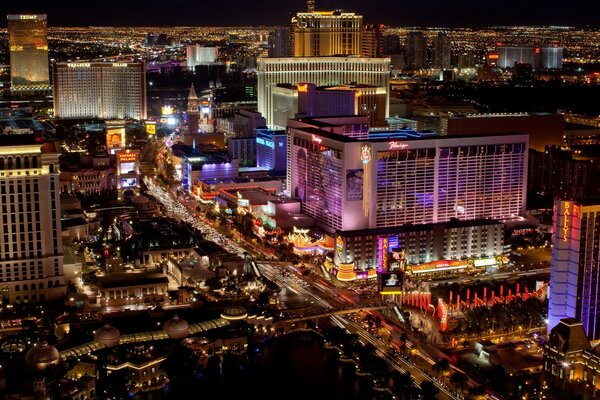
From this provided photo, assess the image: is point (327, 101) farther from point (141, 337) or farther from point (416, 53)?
point (416, 53)

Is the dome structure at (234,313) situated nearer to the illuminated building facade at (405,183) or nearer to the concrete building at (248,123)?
the illuminated building facade at (405,183)

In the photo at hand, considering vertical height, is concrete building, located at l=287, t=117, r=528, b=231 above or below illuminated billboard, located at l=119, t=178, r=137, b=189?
above

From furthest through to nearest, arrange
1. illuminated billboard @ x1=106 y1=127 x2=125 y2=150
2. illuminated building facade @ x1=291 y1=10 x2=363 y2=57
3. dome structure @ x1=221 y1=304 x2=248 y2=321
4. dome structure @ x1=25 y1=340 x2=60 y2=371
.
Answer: illuminated building facade @ x1=291 y1=10 x2=363 y2=57
illuminated billboard @ x1=106 y1=127 x2=125 y2=150
dome structure @ x1=221 y1=304 x2=248 y2=321
dome structure @ x1=25 y1=340 x2=60 y2=371

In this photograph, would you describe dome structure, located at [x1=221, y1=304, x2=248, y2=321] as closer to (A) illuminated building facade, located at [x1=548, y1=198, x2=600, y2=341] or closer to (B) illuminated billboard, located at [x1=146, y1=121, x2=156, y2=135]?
(A) illuminated building facade, located at [x1=548, y1=198, x2=600, y2=341]

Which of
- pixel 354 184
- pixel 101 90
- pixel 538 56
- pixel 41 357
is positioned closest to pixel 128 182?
pixel 354 184

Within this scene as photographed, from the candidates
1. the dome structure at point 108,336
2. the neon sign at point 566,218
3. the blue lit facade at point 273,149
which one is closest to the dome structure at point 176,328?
the dome structure at point 108,336

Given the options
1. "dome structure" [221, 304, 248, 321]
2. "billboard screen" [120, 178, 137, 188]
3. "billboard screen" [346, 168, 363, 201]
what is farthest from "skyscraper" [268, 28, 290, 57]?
"dome structure" [221, 304, 248, 321]
